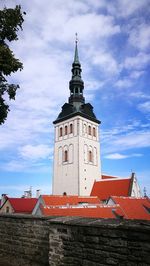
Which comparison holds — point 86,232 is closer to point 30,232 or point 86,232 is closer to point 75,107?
point 30,232

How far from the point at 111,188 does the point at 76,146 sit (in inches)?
346

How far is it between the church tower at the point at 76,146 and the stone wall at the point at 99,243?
3241 cm

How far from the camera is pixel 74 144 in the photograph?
3950 centimetres

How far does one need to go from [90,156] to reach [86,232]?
36705 millimetres

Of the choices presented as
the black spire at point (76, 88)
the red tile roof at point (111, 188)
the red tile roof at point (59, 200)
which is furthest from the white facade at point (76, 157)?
the red tile roof at point (59, 200)

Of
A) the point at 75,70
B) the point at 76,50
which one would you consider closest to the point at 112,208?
the point at 75,70

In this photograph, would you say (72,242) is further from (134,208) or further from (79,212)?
(134,208)

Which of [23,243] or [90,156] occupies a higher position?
[90,156]

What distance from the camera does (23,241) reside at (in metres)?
5.83

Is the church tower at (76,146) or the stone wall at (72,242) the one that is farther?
the church tower at (76,146)

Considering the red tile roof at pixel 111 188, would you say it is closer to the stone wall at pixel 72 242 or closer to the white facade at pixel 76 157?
the white facade at pixel 76 157

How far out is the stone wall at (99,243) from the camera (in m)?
3.54

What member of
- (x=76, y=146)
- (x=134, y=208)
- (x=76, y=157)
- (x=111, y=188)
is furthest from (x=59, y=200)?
(x=76, y=146)

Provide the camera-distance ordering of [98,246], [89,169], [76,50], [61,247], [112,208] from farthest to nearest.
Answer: [76,50]
[89,169]
[112,208]
[61,247]
[98,246]
